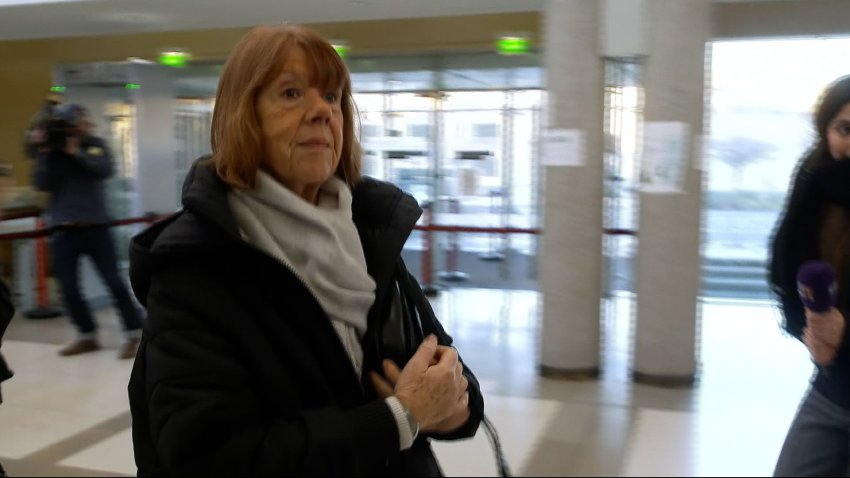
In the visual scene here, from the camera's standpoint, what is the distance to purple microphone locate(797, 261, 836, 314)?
64.7 inches

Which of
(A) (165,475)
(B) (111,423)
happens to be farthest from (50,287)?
(A) (165,475)

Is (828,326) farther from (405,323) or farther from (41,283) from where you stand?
(41,283)

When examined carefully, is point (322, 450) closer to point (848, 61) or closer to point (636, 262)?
point (636, 262)

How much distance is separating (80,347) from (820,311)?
5179 mm

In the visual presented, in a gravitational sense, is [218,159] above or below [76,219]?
above

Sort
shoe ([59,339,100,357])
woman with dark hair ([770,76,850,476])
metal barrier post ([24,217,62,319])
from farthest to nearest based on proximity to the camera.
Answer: metal barrier post ([24,217,62,319])
shoe ([59,339,100,357])
woman with dark hair ([770,76,850,476])

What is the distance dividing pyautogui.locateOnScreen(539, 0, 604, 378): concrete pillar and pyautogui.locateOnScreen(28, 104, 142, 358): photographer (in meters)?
2.90

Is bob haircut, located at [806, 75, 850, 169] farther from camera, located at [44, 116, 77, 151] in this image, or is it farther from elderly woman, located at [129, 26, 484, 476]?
camera, located at [44, 116, 77, 151]

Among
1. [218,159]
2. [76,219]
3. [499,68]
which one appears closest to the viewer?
[218,159]

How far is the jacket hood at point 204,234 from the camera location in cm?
105

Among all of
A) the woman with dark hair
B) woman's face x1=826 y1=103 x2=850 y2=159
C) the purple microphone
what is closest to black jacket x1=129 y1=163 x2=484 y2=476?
the purple microphone

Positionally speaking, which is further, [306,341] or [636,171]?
[636,171]

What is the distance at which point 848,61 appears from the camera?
696 centimetres

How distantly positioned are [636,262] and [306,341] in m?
4.17
